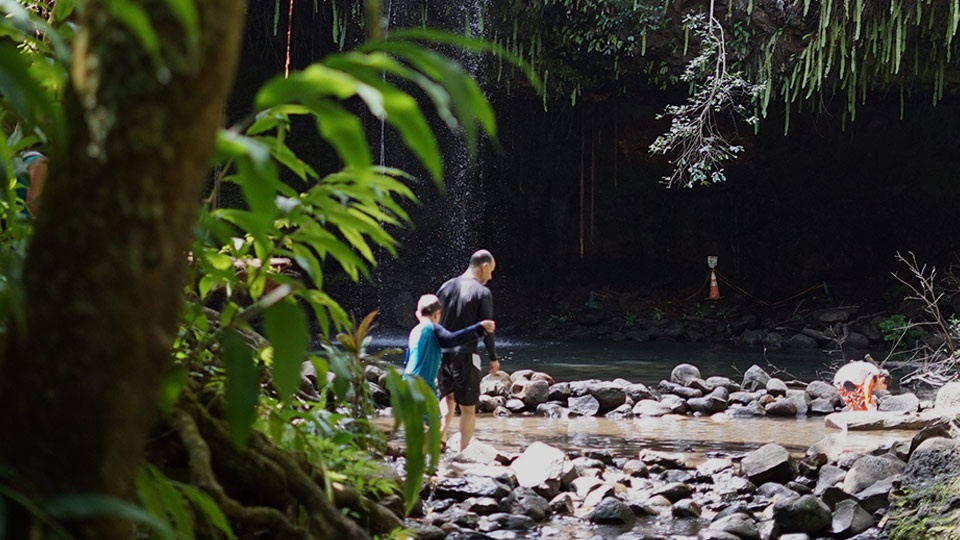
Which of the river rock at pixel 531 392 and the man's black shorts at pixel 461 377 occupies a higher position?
the man's black shorts at pixel 461 377

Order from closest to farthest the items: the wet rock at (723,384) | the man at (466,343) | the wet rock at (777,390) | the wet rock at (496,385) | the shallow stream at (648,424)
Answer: the man at (466,343)
the shallow stream at (648,424)
the wet rock at (496,385)
the wet rock at (777,390)
the wet rock at (723,384)

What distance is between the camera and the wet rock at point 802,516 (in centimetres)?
503

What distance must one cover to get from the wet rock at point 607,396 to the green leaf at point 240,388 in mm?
7827

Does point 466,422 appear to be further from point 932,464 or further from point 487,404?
point 932,464

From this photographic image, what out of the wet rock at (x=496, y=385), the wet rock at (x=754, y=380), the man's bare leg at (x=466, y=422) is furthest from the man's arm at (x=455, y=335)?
the wet rock at (x=754, y=380)

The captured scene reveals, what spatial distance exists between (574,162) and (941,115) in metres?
6.66

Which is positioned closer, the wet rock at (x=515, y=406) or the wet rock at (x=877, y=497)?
the wet rock at (x=877, y=497)

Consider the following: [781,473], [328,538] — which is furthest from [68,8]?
[781,473]

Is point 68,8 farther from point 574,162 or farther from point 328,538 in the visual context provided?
point 574,162

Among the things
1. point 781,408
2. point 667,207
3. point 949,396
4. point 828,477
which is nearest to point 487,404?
point 781,408

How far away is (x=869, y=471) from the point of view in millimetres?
5602

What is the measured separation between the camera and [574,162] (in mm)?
19578

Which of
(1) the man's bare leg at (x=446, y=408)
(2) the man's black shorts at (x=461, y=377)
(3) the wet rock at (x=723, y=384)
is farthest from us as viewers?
(3) the wet rock at (x=723, y=384)

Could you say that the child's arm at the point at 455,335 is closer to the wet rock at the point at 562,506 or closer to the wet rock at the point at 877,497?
the wet rock at the point at 562,506
